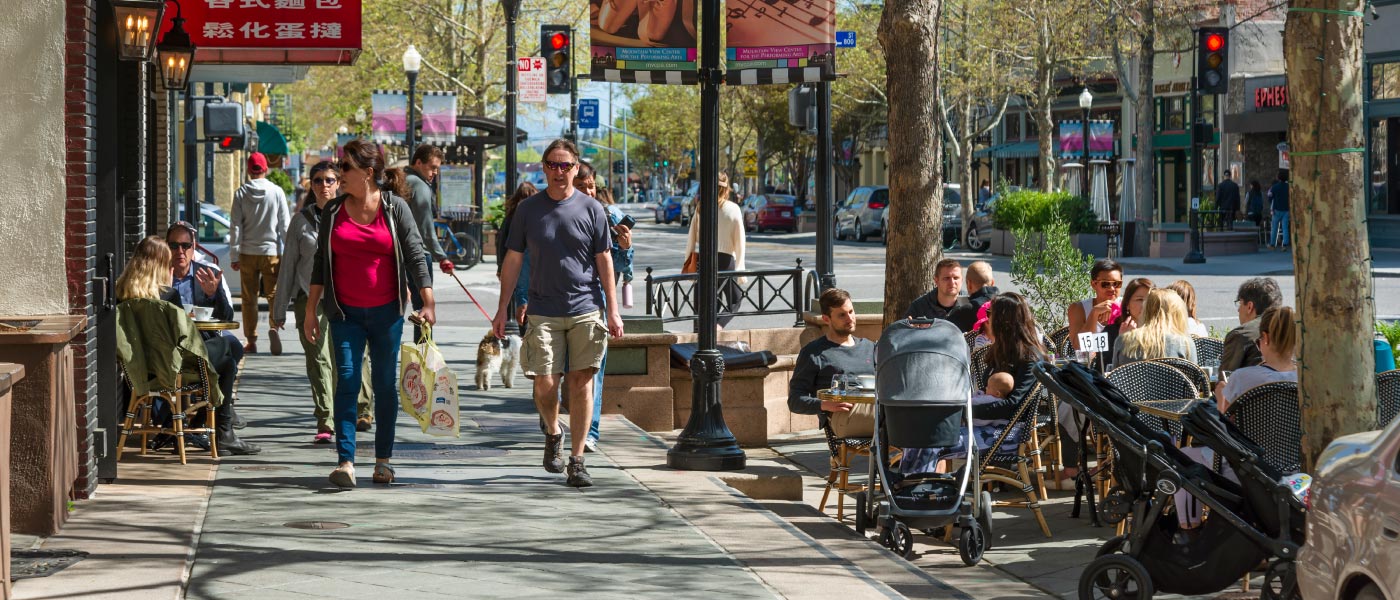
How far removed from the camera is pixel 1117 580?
22.5 feet

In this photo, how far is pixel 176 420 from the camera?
976cm

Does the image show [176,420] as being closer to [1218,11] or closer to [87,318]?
[87,318]

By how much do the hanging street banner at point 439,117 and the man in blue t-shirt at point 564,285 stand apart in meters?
26.2

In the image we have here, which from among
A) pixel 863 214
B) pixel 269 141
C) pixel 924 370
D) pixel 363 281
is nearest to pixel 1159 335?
pixel 924 370

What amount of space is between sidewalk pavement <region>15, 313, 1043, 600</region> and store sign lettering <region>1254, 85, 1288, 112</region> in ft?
122

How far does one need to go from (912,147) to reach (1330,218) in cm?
526

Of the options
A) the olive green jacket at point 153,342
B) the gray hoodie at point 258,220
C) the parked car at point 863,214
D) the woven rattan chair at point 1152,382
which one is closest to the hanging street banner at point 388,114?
the parked car at point 863,214

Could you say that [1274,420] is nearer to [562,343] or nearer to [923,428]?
[923,428]

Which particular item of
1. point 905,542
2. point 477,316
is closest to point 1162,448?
point 905,542

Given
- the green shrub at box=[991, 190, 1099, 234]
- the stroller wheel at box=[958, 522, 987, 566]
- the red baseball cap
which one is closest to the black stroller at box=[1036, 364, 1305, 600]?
the stroller wheel at box=[958, 522, 987, 566]

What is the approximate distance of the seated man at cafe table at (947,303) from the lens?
11297 millimetres

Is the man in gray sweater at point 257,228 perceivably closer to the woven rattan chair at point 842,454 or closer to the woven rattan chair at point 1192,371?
the woven rattan chair at point 842,454

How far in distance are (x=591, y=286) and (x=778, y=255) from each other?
Result: 1203 inches

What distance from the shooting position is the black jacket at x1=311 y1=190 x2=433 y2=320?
8.94 metres
